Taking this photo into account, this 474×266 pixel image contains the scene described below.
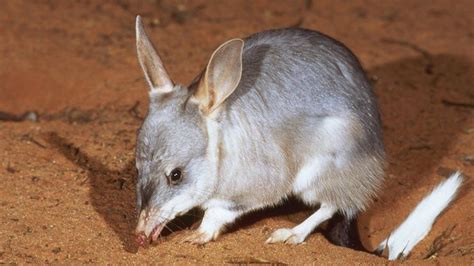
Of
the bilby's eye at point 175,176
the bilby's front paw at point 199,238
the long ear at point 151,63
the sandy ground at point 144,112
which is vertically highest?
the long ear at point 151,63

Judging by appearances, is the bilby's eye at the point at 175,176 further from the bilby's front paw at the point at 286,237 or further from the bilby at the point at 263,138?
the bilby's front paw at the point at 286,237

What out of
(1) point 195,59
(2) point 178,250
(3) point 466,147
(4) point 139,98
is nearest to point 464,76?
(3) point 466,147

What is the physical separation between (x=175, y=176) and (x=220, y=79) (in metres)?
0.50

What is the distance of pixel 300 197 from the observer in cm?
507

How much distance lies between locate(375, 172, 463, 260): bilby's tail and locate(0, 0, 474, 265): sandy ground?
0.11m

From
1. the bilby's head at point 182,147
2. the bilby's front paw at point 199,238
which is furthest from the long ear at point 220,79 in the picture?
the bilby's front paw at point 199,238

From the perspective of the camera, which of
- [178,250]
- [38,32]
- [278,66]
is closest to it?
[178,250]

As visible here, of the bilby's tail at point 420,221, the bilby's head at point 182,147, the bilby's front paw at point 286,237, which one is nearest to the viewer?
the bilby's head at point 182,147

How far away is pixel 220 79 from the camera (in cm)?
446

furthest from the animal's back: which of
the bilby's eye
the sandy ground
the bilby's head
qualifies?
the sandy ground

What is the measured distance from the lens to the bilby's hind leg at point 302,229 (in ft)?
15.7

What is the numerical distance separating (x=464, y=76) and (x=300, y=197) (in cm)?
268

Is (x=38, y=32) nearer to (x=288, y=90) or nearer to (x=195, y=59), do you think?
(x=195, y=59)

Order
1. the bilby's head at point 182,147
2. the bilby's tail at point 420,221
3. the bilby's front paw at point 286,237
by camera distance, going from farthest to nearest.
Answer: the bilby's tail at point 420,221, the bilby's front paw at point 286,237, the bilby's head at point 182,147
